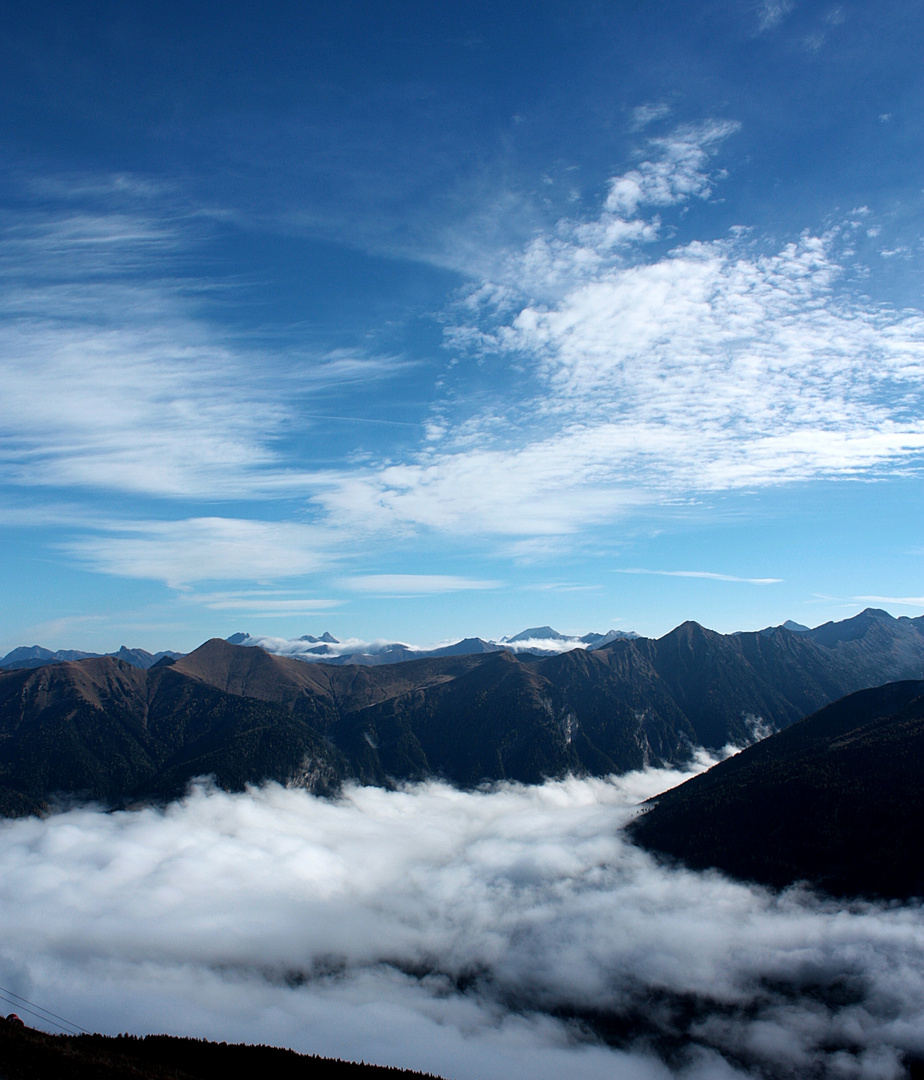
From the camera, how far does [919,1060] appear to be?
592 ft

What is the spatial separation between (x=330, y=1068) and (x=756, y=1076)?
476ft

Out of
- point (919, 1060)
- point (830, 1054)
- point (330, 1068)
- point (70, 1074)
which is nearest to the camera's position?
point (70, 1074)

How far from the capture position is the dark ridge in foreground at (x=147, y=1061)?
9706 centimetres

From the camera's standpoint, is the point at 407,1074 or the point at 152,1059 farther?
the point at 407,1074

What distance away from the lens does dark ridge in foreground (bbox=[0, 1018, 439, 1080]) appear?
318ft

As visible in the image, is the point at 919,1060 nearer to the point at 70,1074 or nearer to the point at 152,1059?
the point at 152,1059

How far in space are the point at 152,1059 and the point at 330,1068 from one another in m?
42.6

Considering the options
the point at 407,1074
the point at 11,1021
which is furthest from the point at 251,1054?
the point at 11,1021

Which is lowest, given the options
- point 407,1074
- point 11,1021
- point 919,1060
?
point 919,1060

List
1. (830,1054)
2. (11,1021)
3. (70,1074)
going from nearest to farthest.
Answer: (70,1074) < (11,1021) < (830,1054)

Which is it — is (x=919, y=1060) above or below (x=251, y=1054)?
below

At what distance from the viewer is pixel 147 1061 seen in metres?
125

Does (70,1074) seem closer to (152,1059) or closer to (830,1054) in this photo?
(152,1059)

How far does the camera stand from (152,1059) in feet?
435
